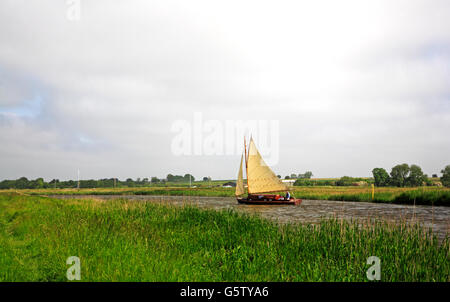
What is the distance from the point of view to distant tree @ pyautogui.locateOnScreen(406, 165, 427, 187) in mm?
100500

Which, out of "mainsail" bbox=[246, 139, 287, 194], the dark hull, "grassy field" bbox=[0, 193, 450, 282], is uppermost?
"mainsail" bbox=[246, 139, 287, 194]

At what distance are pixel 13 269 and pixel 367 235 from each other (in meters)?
12.7

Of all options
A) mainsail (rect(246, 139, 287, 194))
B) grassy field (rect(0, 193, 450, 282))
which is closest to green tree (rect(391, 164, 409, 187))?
mainsail (rect(246, 139, 287, 194))

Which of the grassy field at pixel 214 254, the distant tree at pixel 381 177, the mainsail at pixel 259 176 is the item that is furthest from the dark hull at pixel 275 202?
the distant tree at pixel 381 177

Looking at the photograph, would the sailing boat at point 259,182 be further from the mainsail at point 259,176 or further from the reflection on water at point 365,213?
the reflection on water at point 365,213

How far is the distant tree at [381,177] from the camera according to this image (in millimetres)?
117069

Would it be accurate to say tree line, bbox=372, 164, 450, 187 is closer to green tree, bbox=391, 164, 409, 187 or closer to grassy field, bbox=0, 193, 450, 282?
green tree, bbox=391, 164, 409, 187

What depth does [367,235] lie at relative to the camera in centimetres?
1246

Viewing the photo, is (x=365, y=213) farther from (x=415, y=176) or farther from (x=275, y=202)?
(x=415, y=176)

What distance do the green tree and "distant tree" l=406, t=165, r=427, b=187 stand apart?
1.26 m

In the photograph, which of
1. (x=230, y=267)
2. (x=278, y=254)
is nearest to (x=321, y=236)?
(x=278, y=254)

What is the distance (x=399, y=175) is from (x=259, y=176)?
8864 cm

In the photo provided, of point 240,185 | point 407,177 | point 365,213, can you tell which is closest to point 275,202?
point 240,185
